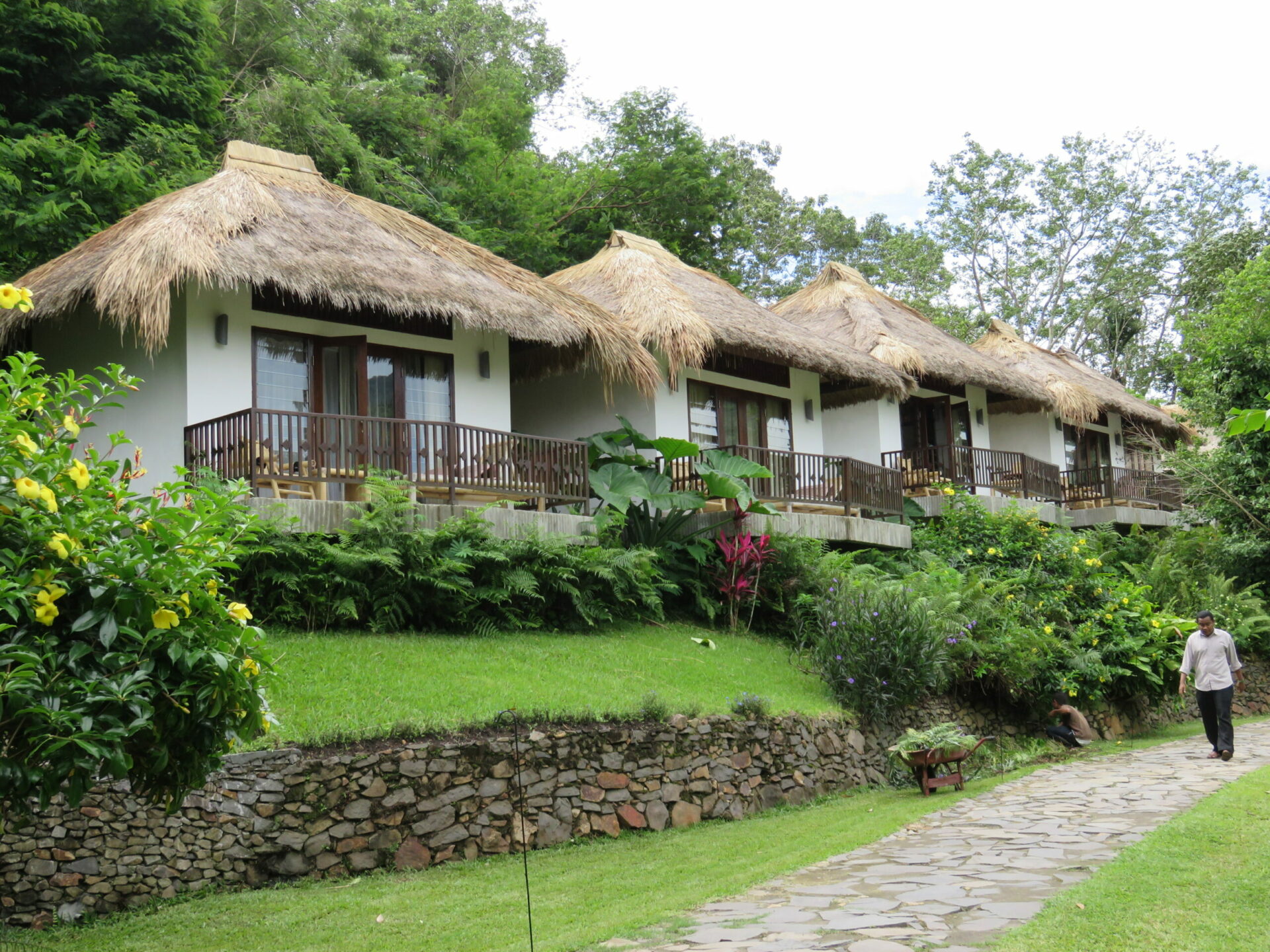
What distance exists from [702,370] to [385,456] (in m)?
6.82

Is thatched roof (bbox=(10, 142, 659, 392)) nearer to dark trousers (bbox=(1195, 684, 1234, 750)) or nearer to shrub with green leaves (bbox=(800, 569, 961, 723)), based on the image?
shrub with green leaves (bbox=(800, 569, 961, 723))

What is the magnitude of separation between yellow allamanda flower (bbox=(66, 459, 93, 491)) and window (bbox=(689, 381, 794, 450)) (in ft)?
44.7

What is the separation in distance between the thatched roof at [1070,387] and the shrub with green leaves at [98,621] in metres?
21.8

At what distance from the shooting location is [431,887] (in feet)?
26.5

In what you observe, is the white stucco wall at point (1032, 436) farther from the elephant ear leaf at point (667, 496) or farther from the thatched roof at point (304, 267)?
the thatched roof at point (304, 267)

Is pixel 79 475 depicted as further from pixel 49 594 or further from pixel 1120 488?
pixel 1120 488

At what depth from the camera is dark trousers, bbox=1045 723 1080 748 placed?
14352 mm

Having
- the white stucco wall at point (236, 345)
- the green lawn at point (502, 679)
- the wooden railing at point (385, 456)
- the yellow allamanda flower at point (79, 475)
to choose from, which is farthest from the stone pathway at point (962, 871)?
the white stucco wall at point (236, 345)

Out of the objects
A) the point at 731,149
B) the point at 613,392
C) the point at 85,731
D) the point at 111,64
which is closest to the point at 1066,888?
the point at 85,731

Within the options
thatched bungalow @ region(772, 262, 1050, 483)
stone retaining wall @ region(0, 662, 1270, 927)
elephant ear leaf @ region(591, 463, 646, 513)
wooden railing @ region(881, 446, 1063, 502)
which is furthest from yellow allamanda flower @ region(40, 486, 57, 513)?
wooden railing @ region(881, 446, 1063, 502)

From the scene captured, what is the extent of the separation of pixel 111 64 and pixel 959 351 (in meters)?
15.7

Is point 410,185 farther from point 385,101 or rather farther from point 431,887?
point 431,887

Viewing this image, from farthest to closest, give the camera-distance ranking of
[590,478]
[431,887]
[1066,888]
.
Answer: [590,478], [431,887], [1066,888]

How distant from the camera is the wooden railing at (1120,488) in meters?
25.0
